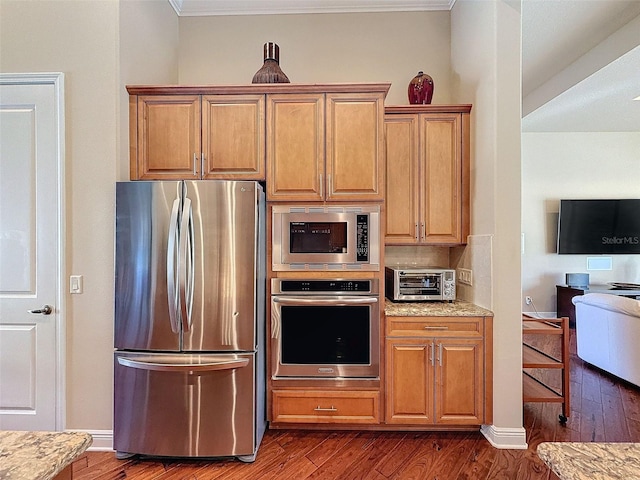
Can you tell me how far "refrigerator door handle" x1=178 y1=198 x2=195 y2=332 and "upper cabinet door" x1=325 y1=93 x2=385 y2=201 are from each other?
913 mm

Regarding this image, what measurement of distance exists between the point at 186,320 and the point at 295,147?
133 cm

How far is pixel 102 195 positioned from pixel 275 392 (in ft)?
5.76

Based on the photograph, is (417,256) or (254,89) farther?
(417,256)

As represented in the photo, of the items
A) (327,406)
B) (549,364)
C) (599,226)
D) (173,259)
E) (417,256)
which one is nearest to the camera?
(173,259)

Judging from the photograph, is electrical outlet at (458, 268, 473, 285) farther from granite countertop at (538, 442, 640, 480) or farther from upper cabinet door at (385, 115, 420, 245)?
granite countertop at (538, 442, 640, 480)

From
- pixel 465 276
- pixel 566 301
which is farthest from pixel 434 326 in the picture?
pixel 566 301

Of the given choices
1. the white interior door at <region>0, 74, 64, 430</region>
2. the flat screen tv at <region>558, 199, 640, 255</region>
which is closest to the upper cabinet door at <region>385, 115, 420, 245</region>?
the white interior door at <region>0, 74, 64, 430</region>

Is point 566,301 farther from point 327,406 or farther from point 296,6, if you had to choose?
point 296,6

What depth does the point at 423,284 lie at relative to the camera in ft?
8.37

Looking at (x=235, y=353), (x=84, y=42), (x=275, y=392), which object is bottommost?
(x=275, y=392)

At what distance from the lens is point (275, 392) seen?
2.35 meters

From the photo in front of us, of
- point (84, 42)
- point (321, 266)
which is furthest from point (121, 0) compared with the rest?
point (321, 266)

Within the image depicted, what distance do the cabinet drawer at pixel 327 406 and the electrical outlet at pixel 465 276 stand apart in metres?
1.09

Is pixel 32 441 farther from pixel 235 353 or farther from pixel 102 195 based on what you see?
pixel 102 195
